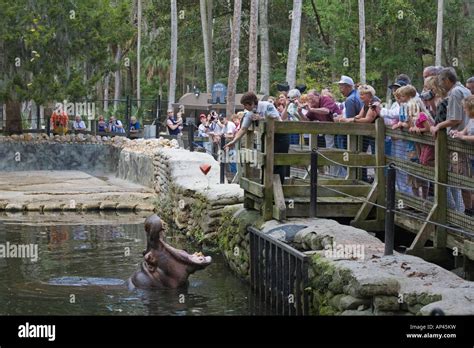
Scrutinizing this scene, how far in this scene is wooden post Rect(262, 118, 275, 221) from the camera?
15859 mm

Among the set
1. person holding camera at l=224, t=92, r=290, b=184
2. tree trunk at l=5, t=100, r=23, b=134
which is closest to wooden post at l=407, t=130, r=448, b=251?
person holding camera at l=224, t=92, r=290, b=184

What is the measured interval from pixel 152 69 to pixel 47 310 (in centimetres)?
6700

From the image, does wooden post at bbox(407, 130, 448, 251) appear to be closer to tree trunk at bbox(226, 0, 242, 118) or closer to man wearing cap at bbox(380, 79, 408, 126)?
man wearing cap at bbox(380, 79, 408, 126)

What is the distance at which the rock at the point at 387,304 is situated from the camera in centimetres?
1072

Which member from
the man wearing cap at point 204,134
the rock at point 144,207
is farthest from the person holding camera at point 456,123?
the man wearing cap at point 204,134

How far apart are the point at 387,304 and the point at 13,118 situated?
30679mm

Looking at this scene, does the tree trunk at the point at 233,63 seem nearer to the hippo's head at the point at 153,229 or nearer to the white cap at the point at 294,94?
the white cap at the point at 294,94

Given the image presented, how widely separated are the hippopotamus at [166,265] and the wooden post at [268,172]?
3.34 ft

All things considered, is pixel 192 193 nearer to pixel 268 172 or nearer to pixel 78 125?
pixel 268 172

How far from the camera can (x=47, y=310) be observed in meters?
14.8

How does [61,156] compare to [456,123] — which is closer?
[456,123]

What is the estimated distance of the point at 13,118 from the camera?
1575 inches

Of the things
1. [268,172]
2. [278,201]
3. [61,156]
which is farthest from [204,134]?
[278,201]

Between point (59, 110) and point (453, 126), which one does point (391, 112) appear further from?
point (59, 110)
